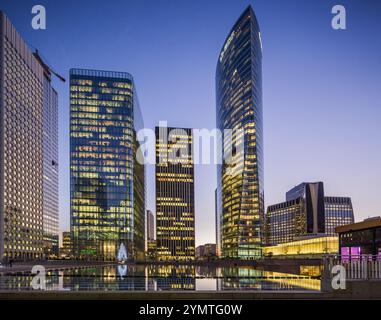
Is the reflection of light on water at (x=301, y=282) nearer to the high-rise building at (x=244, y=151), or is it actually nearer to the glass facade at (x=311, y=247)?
the glass facade at (x=311, y=247)

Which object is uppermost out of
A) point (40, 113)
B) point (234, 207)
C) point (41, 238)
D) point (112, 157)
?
point (40, 113)

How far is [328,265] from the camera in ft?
39.4

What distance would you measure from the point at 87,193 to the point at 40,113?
173 feet

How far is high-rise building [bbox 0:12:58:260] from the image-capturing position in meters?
134

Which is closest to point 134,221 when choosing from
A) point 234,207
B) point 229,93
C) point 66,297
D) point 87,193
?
point 87,193

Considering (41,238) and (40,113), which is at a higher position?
(40,113)

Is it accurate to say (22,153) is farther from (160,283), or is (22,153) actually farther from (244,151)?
(160,283)

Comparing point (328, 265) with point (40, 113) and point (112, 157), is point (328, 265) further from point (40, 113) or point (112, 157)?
point (40, 113)

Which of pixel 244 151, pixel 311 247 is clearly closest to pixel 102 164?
pixel 244 151

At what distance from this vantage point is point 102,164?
145m

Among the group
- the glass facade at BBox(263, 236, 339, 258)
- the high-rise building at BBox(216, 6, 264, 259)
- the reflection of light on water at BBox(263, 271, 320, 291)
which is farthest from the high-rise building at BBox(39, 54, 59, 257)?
the reflection of light on water at BBox(263, 271, 320, 291)

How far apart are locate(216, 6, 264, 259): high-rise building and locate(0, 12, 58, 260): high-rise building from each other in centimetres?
7631

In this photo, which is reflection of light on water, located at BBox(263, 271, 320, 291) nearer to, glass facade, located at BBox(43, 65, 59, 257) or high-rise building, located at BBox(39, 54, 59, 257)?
high-rise building, located at BBox(39, 54, 59, 257)
